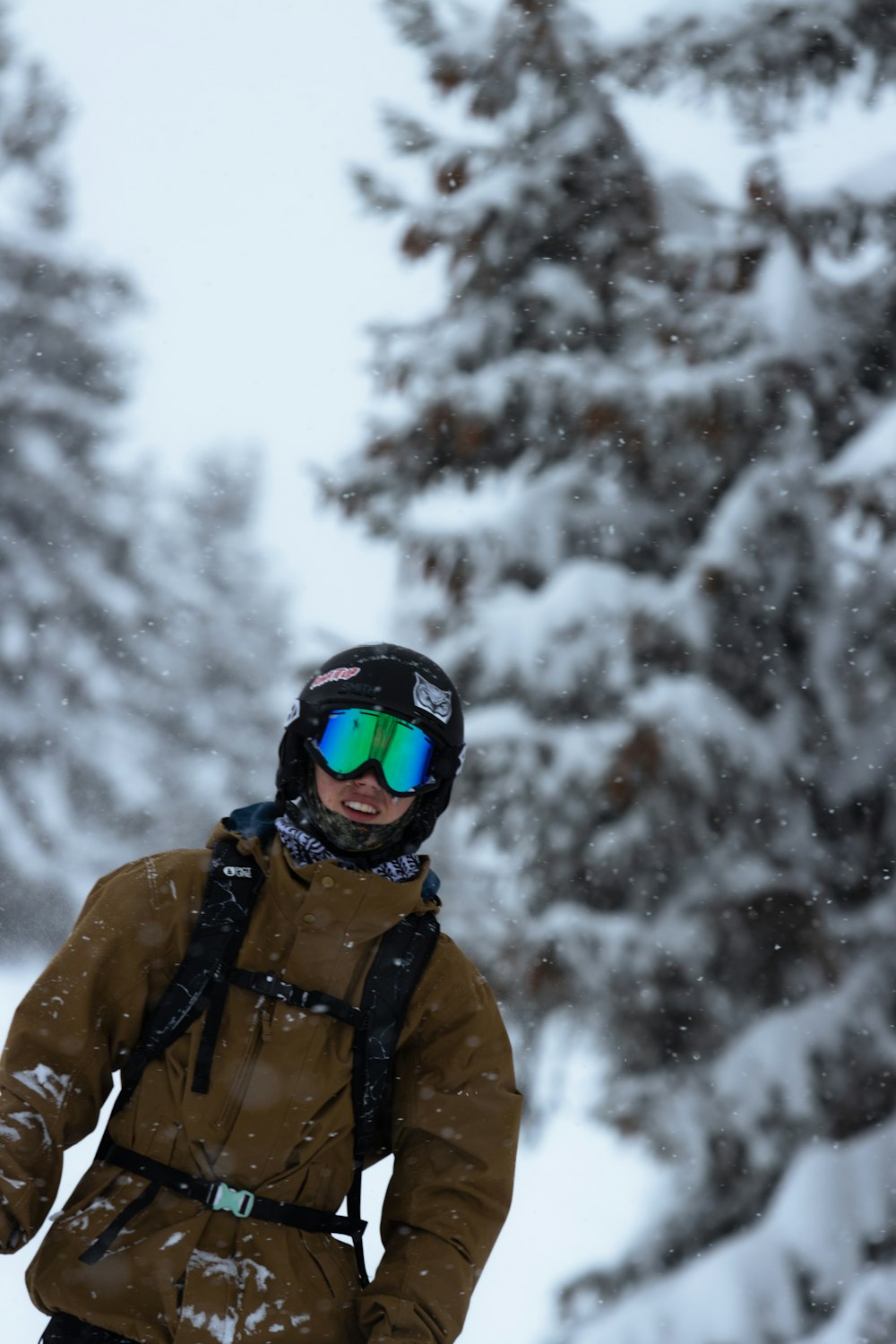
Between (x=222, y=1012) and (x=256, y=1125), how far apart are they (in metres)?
0.20

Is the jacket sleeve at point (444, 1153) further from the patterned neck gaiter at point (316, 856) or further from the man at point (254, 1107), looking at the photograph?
the patterned neck gaiter at point (316, 856)

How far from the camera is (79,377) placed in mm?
15172

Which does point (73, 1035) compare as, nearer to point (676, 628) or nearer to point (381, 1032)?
point (381, 1032)

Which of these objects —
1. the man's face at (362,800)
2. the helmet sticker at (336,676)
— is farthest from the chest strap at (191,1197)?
the helmet sticker at (336,676)

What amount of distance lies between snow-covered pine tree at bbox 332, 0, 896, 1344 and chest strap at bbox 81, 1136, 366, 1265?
4.68 meters

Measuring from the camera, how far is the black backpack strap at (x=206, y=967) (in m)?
2.24

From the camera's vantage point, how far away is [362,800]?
8.27 feet

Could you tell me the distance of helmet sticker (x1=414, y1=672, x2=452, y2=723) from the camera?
263 cm

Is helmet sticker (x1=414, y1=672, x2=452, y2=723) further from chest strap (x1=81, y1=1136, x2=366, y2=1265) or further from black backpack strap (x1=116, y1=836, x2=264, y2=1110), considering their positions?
chest strap (x1=81, y1=1136, x2=366, y2=1265)

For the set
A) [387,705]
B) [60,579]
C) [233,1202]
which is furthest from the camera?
[60,579]

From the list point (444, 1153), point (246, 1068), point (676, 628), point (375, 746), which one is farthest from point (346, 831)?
point (676, 628)

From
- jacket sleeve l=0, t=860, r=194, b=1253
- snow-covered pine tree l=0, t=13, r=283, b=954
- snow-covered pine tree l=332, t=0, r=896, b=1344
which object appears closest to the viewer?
jacket sleeve l=0, t=860, r=194, b=1253

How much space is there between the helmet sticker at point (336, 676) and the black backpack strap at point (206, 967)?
42cm

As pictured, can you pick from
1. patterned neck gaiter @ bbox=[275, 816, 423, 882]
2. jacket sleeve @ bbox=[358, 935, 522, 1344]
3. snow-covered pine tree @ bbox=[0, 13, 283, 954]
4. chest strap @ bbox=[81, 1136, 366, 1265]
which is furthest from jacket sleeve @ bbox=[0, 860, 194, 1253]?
snow-covered pine tree @ bbox=[0, 13, 283, 954]
